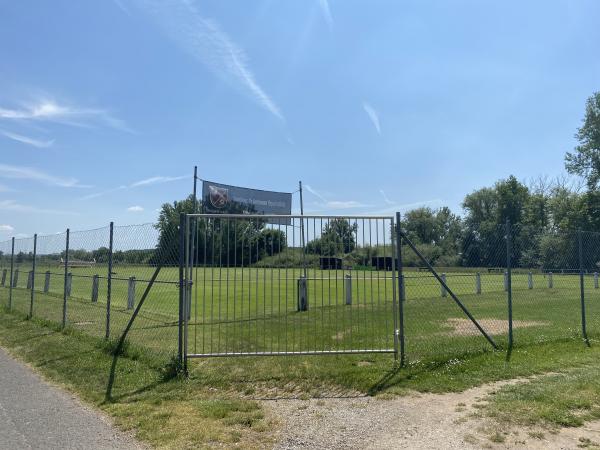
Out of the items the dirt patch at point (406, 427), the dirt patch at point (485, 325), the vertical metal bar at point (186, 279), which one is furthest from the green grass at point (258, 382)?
the dirt patch at point (485, 325)

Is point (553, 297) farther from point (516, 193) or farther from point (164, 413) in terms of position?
point (516, 193)

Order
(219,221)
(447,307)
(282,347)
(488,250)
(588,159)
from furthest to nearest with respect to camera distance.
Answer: (588,159), (447,307), (488,250), (282,347), (219,221)

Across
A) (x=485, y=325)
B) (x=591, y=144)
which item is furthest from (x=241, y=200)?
(x=591, y=144)

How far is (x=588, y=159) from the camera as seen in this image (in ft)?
179

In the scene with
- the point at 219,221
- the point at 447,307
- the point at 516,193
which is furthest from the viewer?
the point at 516,193

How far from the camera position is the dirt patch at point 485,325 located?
10.2 metres

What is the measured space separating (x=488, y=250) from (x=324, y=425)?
628cm

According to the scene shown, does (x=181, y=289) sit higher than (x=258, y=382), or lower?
higher

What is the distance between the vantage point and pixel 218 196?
57.2 ft

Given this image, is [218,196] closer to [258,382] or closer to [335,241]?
A: [335,241]

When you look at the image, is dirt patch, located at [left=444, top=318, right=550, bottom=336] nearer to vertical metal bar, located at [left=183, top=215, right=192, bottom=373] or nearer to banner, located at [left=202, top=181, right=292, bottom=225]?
vertical metal bar, located at [left=183, top=215, right=192, bottom=373]

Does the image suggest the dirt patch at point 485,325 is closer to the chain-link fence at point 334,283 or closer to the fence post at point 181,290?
the chain-link fence at point 334,283

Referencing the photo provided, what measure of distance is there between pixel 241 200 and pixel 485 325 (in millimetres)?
9821

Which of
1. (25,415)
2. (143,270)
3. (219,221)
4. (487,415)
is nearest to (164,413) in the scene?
(25,415)
